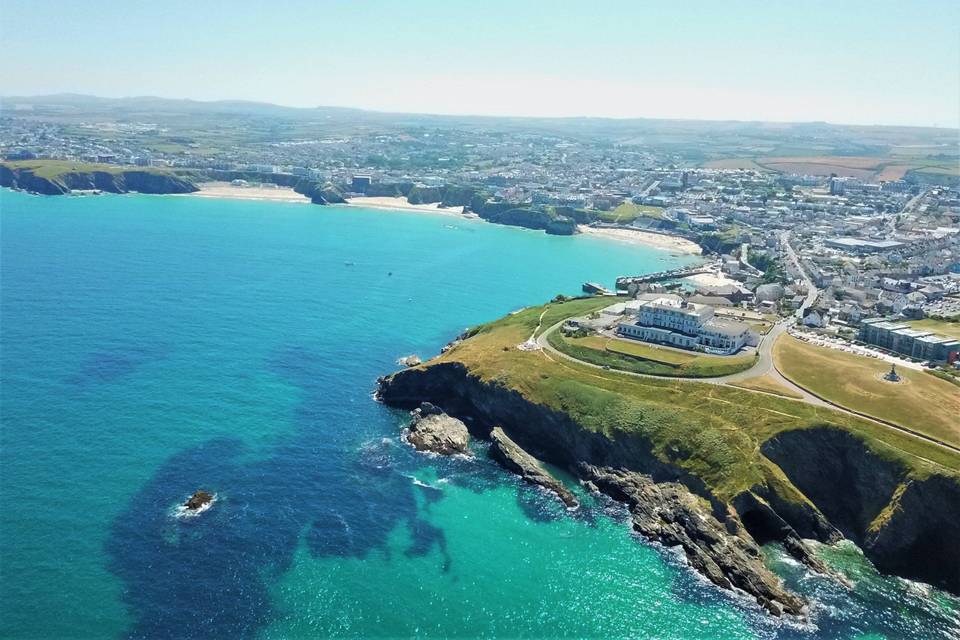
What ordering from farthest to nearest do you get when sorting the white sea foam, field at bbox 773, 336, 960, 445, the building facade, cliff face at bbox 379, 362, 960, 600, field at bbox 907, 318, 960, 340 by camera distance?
field at bbox 907, 318, 960, 340 → the building facade → field at bbox 773, 336, 960, 445 → the white sea foam → cliff face at bbox 379, 362, 960, 600

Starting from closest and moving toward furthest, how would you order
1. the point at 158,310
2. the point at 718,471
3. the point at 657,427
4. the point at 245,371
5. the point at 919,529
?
1. the point at 919,529
2. the point at 718,471
3. the point at 657,427
4. the point at 245,371
5. the point at 158,310

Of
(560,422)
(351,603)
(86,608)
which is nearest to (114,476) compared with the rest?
(86,608)

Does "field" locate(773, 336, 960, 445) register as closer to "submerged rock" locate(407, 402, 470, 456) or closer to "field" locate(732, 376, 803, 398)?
"field" locate(732, 376, 803, 398)

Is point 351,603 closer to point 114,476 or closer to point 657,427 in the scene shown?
point 114,476

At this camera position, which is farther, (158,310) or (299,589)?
(158,310)

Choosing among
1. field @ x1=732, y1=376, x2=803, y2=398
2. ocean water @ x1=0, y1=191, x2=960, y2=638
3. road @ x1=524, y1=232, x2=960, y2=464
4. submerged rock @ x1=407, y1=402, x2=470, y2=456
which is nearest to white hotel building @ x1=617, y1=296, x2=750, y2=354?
road @ x1=524, y1=232, x2=960, y2=464

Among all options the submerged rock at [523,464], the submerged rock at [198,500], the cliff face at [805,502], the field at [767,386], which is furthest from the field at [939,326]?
the submerged rock at [198,500]
